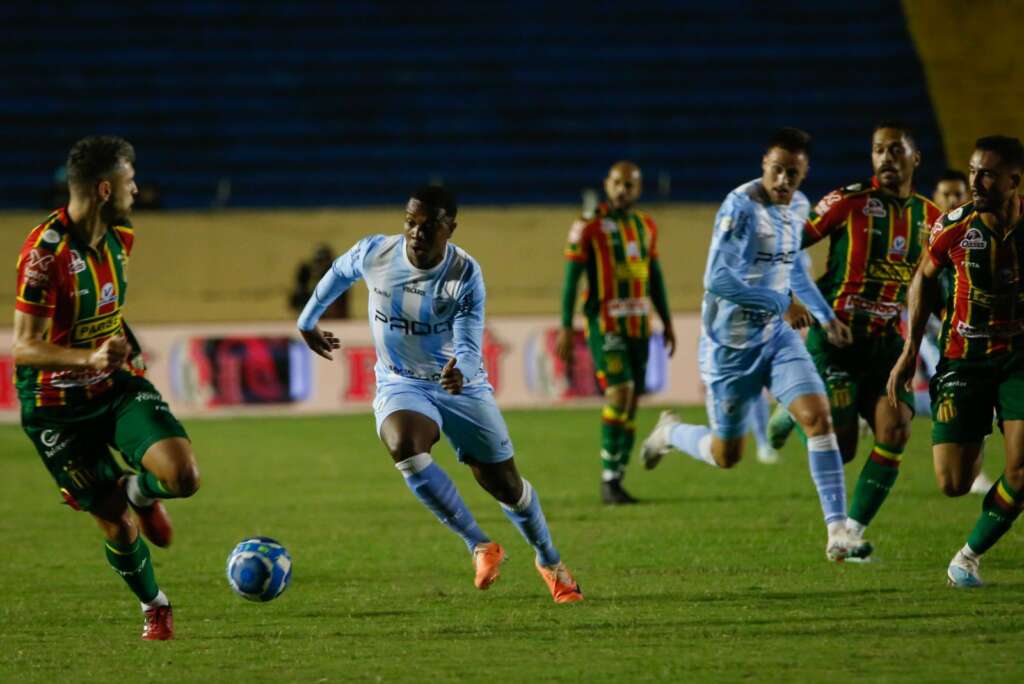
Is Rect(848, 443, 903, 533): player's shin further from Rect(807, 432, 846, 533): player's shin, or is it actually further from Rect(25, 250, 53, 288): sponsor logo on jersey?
Rect(25, 250, 53, 288): sponsor logo on jersey

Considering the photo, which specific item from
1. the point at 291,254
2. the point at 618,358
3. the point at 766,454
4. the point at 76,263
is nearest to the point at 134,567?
the point at 76,263

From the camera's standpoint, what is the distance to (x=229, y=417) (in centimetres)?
1778

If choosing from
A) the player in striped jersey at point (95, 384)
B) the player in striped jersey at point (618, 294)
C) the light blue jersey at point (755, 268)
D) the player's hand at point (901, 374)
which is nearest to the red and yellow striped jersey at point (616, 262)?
the player in striped jersey at point (618, 294)

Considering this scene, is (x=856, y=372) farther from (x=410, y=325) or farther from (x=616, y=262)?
(x=616, y=262)

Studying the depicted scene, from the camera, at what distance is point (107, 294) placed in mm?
A: 5922

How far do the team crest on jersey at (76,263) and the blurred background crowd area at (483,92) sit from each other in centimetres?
1433

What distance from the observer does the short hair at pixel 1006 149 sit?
6.22 meters

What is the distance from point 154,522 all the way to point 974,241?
3659mm

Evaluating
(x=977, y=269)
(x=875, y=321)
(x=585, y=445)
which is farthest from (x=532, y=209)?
(x=977, y=269)

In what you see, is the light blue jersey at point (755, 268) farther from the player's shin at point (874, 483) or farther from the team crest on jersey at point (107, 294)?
the team crest on jersey at point (107, 294)

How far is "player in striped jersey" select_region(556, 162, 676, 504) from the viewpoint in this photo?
10500 mm

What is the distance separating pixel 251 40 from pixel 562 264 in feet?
23.2

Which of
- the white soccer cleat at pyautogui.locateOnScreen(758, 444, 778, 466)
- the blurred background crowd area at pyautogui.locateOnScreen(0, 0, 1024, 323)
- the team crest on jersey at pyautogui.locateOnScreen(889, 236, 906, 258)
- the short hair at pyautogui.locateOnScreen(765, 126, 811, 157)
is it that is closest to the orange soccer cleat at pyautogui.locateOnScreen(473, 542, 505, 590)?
the short hair at pyautogui.locateOnScreen(765, 126, 811, 157)

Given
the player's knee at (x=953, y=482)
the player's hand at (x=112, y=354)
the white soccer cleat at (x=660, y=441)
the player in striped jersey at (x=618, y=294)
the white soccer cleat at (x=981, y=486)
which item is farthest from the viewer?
the player in striped jersey at (x=618, y=294)
